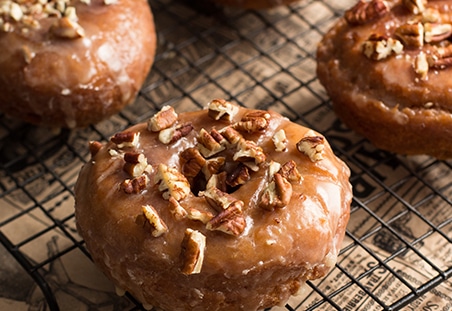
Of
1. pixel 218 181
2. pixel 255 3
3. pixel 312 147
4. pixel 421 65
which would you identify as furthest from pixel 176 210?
pixel 255 3

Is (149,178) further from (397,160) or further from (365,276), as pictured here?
(397,160)

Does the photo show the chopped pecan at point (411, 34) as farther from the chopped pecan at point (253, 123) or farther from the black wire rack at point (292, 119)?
the chopped pecan at point (253, 123)

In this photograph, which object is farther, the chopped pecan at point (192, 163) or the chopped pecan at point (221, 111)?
the chopped pecan at point (221, 111)

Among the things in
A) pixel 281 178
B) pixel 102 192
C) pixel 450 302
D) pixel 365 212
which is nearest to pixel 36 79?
pixel 102 192

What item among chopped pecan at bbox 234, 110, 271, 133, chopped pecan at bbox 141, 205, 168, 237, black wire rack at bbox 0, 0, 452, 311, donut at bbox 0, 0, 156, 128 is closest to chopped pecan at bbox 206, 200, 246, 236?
chopped pecan at bbox 141, 205, 168, 237

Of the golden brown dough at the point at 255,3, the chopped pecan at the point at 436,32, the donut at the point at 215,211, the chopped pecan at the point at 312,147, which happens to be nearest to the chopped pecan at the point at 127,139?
the donut at the point at 215,211

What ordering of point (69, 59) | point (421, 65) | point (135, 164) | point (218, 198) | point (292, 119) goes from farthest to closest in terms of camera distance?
point (292, 119) → point (69, 59) → point (421, 65) → point (135, 164) → point (218, 198)

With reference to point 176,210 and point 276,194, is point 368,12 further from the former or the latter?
point 176,210
